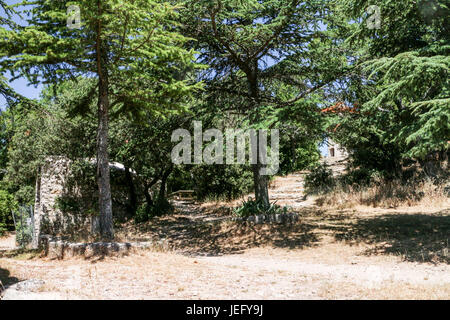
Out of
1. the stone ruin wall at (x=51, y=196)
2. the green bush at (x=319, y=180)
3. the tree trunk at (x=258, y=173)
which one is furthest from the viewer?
the green bush at (x=319, y=180)

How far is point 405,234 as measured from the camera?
32.3 feet

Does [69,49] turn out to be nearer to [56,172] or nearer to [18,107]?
[18,107]

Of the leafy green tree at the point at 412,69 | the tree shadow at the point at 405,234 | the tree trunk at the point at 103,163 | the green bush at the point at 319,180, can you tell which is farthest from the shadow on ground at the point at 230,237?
the green bush at the point at 319,180

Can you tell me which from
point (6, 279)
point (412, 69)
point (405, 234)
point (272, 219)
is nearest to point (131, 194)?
point (272, 219)

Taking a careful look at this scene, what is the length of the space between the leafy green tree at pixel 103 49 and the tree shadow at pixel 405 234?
6.25 metres

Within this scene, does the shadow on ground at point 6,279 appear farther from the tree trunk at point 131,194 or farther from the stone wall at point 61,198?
the tree trunk at point 131,194

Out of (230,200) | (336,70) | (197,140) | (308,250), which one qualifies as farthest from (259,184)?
(230,200)

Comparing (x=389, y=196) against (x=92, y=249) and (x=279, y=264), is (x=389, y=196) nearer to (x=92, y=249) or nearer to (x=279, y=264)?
(x=279, y=264)

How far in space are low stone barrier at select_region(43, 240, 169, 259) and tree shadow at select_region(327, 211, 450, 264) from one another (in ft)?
18.5

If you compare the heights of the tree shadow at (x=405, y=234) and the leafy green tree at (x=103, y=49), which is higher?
the leafy green tree at (x=103, y=49)

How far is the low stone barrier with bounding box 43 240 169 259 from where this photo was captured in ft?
25.0

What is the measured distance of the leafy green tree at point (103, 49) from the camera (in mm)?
6773

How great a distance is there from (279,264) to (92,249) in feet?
14.0
